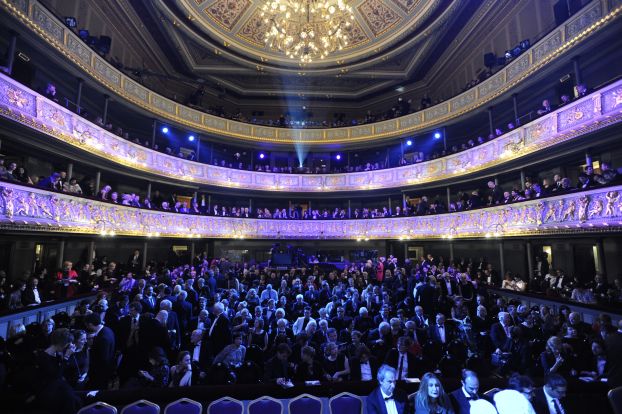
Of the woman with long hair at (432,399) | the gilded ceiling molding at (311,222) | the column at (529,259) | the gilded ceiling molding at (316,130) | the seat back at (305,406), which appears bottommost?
the seat back at (305,406)

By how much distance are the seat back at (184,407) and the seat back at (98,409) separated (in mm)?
489

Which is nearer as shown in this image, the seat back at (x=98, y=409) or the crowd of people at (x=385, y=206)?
the seat back at (x=98, y=409)

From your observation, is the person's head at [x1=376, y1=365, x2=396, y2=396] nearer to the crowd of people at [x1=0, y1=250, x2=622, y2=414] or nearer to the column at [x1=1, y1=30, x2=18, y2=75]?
the crowd of people at [x1=0, y1=250, x2=622, y2=414]

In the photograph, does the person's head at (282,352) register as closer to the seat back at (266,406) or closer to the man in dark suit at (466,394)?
the seat back at (266,406)

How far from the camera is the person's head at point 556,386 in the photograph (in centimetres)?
323

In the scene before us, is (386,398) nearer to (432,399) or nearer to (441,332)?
(432,399)

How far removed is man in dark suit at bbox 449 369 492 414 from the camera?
10.4 ft

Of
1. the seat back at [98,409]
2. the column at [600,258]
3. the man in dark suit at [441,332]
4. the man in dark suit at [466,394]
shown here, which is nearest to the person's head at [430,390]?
the man in dark suit at [466,394]

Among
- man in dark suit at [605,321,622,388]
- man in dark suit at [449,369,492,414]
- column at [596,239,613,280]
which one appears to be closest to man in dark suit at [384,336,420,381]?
man in dark suit at [449,369,492,414]

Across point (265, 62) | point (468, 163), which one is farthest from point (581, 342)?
point (265, 62)

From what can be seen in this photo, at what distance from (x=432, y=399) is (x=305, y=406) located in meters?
1.34

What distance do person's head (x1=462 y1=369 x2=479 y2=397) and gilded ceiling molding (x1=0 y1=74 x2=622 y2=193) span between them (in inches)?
363

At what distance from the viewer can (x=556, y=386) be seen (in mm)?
3273

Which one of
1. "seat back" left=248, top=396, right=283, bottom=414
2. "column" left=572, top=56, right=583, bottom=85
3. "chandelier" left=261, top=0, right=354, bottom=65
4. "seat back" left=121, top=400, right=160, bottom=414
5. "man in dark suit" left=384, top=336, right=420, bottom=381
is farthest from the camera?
"chandelier" left=261, top=0, right=354, bottom=65
